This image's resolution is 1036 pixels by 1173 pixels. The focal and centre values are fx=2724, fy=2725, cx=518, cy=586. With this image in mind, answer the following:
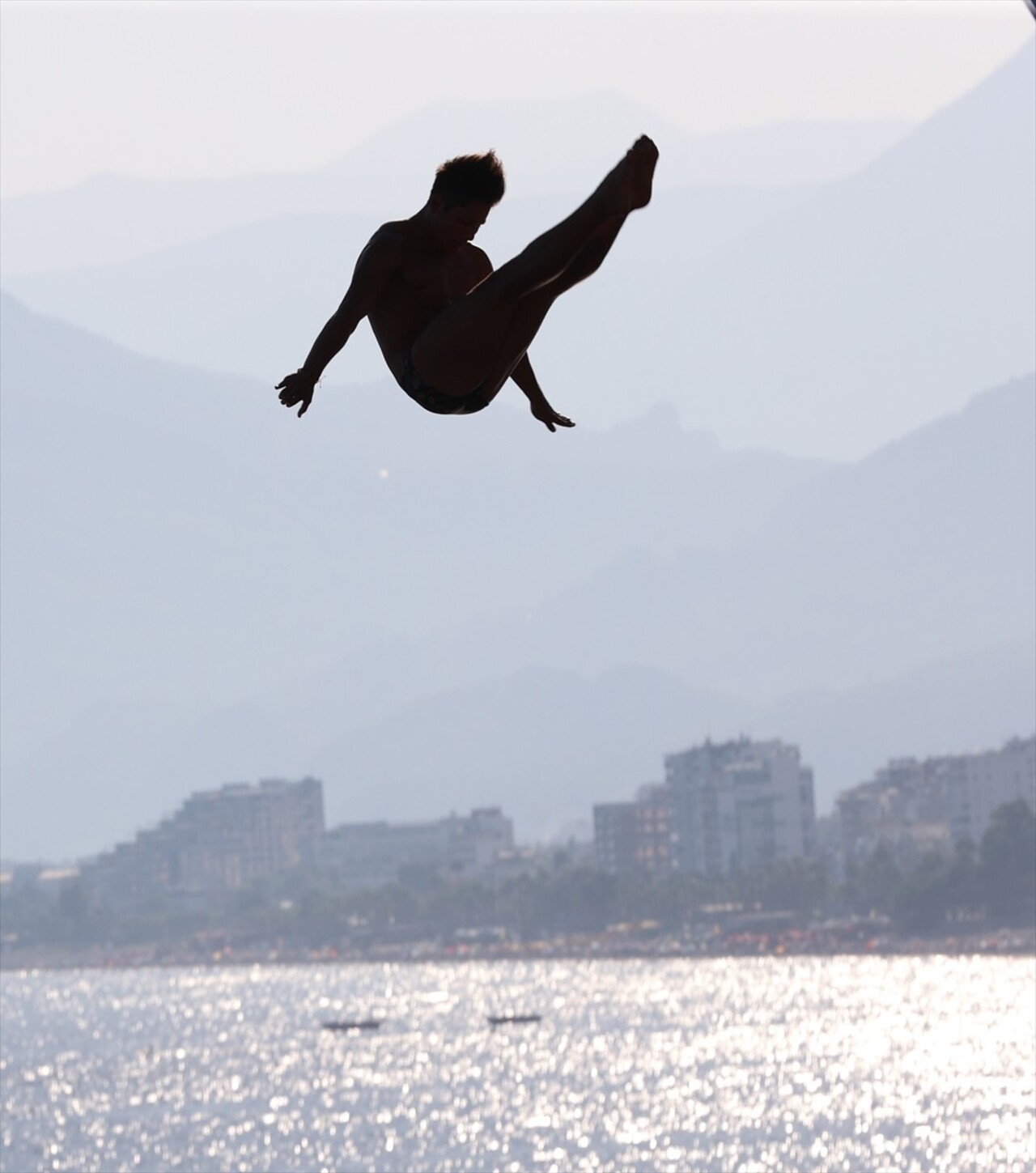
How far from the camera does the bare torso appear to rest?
11352 mm

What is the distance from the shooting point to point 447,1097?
182m

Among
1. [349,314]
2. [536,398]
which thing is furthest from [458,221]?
[536,398]

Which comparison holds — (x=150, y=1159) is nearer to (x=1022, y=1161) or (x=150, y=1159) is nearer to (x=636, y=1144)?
(x=636, y=1144)

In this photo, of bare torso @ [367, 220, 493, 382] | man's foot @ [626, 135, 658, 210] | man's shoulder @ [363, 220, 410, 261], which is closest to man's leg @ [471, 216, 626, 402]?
man's foot @ [626, 135, 658, 210]

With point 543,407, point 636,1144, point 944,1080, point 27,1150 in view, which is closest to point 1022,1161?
point 636,1144

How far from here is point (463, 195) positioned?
11.3 metres

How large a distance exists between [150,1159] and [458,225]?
149656 millimetres

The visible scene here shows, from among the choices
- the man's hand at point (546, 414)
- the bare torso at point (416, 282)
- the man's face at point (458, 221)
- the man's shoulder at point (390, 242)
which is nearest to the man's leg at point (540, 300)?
the bare torso at point (416, 282)

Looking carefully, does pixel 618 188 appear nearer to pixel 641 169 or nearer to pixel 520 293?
pixel 641 169

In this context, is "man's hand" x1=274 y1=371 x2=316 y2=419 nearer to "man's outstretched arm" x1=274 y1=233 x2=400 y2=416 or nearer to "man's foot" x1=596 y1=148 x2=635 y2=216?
"man's outstretched arm" x1=274 y1=233 x2=400 y2=416

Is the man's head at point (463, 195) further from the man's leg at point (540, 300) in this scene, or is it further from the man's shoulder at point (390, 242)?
the man's leg at point (540, 300)

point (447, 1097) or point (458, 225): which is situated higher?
point (458, 225)

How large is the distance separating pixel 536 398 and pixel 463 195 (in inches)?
69.7

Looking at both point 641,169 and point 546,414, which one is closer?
point 641,169
